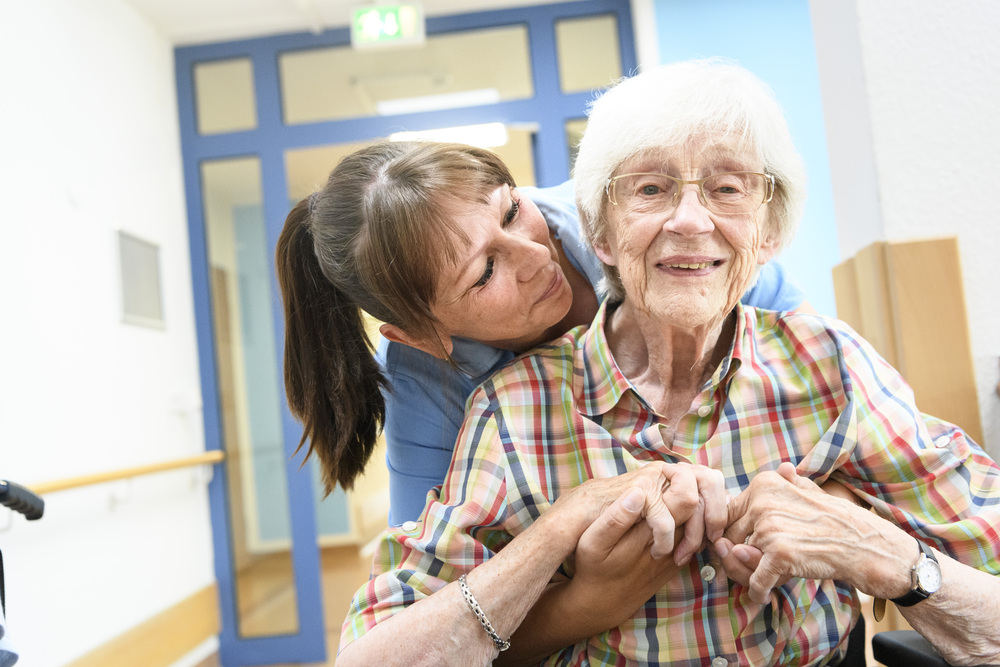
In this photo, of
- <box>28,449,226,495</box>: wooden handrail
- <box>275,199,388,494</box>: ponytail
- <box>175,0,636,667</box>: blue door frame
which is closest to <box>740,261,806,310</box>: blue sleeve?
<box>275,199,388,494</box>: ponytail

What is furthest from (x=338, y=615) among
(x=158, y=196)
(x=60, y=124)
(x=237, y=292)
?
(x=60, y=124)

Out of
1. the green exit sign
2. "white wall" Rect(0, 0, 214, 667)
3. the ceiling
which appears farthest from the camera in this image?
the ceiling

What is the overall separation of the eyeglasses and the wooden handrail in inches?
90.1

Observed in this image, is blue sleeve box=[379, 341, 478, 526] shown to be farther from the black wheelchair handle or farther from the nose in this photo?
the black wheelchair handle

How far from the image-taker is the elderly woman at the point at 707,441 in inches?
45.0

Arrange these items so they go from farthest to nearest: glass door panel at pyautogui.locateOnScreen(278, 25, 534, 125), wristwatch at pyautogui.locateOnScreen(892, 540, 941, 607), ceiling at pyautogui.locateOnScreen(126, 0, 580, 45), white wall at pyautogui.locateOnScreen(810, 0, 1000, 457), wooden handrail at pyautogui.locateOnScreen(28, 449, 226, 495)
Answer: glass door panel at pyautogui.locateOnScreen(278, 25, 534, 125) → ceiling at pyautogui.locateOnScreen(126, 0, 580, 45) → wooden handrail at pyautogui.locateOnScreen(28, 449, 226, 495) → white wall at pyautogui.locateOnScreen(810, 0, 1000, 457) → wristwatch at pyautogui.locateOnScreen(892, 540, 941, 607)

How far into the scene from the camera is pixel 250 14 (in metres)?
4.36

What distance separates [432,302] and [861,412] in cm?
73

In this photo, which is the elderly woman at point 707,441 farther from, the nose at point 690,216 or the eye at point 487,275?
the eye at point 487,275

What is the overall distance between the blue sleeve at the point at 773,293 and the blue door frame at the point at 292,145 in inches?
114

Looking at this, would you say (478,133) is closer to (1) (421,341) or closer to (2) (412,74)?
(2) (412,74)

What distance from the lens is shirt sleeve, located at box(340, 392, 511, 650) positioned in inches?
47.2

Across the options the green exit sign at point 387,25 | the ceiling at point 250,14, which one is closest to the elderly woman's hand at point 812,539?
the green exit sign at point 387,25

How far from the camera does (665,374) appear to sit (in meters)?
1.38
